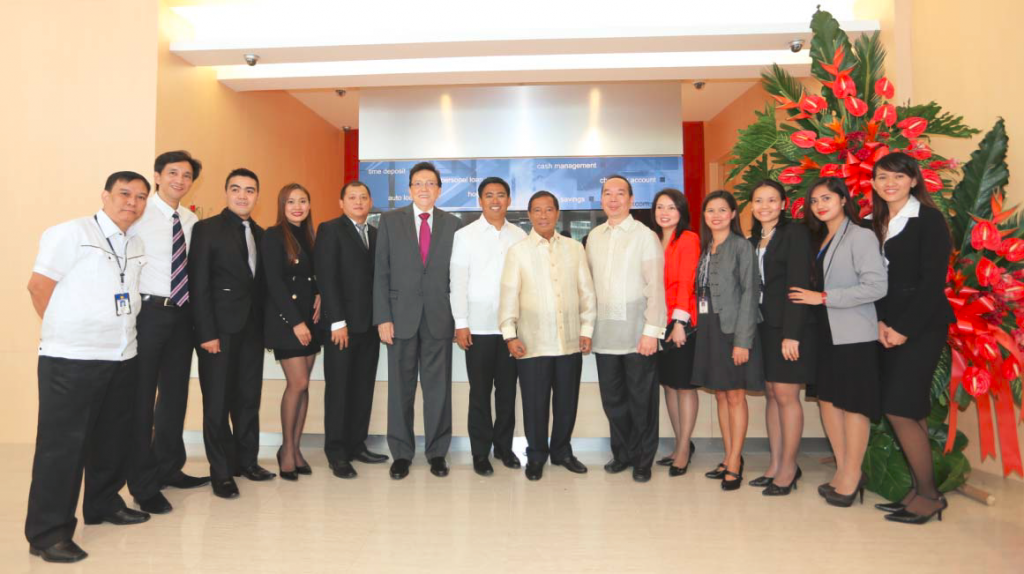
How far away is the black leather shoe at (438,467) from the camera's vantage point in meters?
3.79

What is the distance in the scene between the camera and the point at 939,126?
371 cm

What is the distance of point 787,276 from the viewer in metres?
3.36

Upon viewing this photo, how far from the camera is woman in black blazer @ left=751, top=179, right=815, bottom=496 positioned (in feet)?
10.9

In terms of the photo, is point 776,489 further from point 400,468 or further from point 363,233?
point 363,233

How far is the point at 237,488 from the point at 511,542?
65.3 inches

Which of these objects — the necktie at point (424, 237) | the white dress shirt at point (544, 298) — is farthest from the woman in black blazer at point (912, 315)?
the necktie at point (424, 237)

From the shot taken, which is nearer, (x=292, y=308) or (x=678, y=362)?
(x=292, y=308)

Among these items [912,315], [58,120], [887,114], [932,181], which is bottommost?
[912,315]

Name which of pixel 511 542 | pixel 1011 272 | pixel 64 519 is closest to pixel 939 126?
pixel 1011 272

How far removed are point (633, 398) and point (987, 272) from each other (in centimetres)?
191

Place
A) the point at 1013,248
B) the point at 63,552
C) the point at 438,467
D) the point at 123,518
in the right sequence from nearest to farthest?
the point at 63,552
the point at 123,518
the point at 1013,248
the point at 438,467

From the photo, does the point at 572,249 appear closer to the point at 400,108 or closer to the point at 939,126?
the point at 939,126

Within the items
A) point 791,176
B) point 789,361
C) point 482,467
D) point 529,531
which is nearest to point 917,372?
point 789,361

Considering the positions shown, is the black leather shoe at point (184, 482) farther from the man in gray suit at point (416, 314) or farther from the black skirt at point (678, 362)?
the black skirt at point (678, 362)
